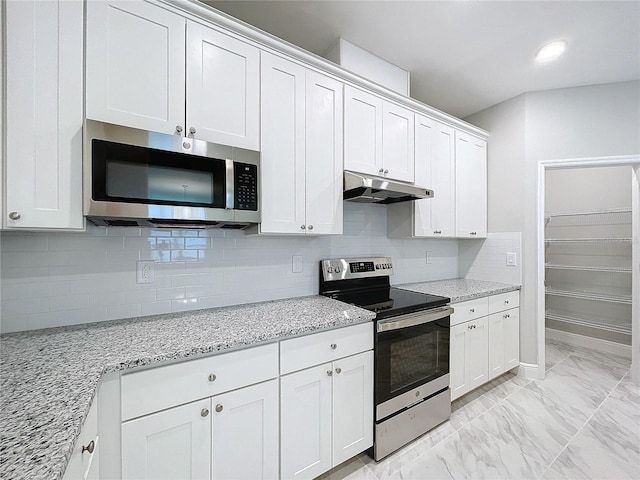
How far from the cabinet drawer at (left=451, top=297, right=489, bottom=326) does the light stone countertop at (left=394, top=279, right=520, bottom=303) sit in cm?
4

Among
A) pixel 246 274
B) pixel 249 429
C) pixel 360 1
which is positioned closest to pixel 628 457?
pixel 249 429

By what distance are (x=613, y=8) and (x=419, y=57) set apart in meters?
Result: 1.14

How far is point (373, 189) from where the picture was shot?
1.87 meters

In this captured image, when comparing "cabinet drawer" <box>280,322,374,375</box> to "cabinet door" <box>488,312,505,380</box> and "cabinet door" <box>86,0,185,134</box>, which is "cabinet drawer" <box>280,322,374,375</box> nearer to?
Result: "cabinet door" <box>86,0,185,134</box>

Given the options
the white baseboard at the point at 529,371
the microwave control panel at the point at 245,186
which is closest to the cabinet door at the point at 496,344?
the white baseboard at the point at 529,371

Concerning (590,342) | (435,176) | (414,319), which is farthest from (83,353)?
(590,342)

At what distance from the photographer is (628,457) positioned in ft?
5.64

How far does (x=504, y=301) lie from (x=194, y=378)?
2.66m

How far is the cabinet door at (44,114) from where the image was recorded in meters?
1.06

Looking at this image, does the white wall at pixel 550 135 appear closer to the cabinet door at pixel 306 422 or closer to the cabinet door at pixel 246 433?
the cabinet door at pixel 306 422

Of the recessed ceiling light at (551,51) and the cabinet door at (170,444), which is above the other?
the recessed ceiling light at (551,51)

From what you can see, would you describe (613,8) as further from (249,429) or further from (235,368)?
(249,429)

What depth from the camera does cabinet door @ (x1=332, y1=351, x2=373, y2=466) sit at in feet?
4.97

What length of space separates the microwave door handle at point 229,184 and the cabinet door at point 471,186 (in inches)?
85.0
